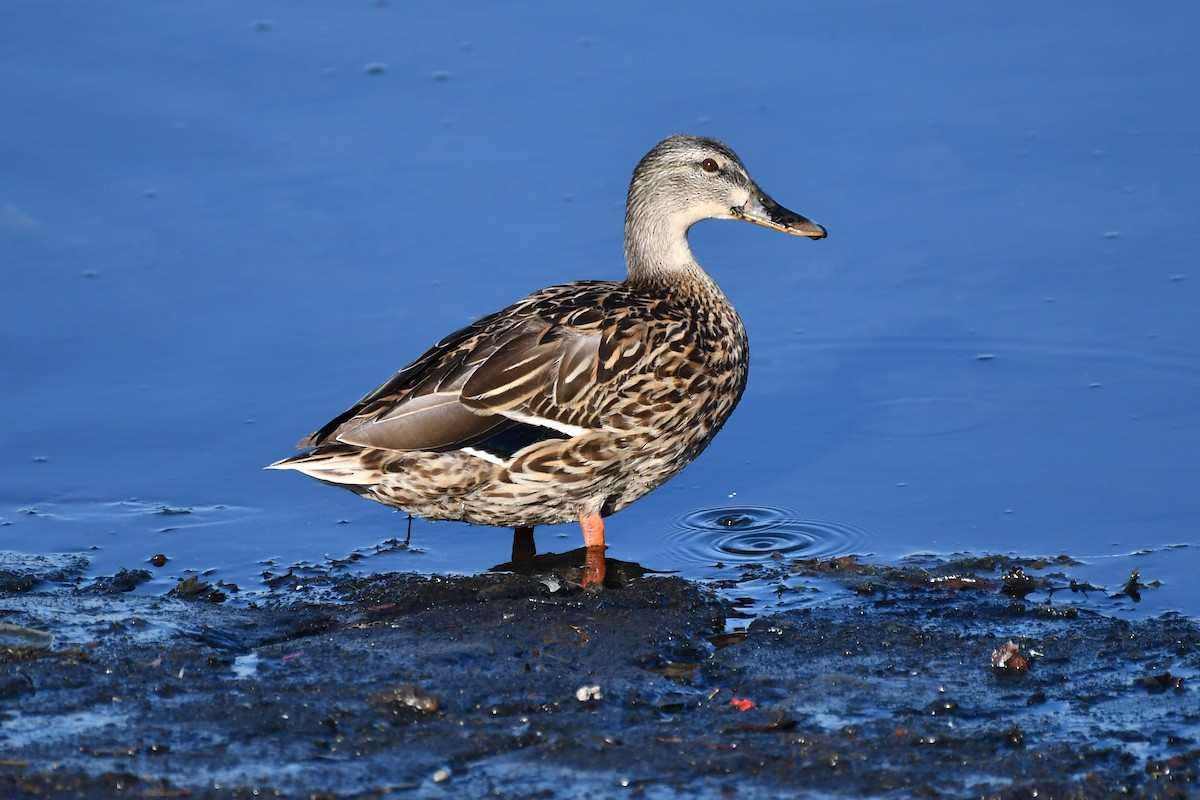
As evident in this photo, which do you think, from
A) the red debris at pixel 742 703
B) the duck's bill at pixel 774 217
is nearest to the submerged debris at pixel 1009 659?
the red debris at pixel 742 703

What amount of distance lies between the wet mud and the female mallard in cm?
43

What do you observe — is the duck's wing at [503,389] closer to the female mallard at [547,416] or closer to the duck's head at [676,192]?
the female mallard at [547,416]

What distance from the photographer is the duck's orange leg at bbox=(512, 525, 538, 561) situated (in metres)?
7.68

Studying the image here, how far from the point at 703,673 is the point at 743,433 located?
3052 mm

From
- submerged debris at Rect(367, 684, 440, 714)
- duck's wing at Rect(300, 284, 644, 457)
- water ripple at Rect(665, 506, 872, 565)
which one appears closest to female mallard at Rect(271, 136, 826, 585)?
duck's wing at Rect(300, 284, 644, 457)

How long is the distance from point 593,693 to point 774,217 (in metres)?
3.33

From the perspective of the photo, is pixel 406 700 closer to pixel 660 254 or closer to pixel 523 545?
pixel 523 545

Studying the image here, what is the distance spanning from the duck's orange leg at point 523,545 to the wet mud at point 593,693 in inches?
24.7

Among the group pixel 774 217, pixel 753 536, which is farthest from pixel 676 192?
pixel 753 536

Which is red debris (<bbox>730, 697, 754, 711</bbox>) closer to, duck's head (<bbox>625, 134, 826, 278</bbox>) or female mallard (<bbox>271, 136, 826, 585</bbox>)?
female mallard (<bbox>271, 136, 826, 585</bbox>)

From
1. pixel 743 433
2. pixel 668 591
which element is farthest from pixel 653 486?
pixel 743 433

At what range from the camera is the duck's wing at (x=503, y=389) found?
6977 millimetres

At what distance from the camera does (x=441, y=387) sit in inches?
279

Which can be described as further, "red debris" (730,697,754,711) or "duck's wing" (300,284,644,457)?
"duck's wing" (300,284,644,457)
